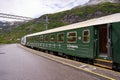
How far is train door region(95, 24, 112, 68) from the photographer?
12.8 metres

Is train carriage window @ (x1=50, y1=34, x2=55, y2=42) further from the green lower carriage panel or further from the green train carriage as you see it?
the green lower carriage panel

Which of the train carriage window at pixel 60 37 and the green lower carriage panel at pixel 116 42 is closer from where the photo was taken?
the green lower carriage panel at pixel 116 42

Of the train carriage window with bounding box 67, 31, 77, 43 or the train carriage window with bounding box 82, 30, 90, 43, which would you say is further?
the train carriage window with bounding box 67, 31, 77, 43

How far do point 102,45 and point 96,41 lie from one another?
4.52ft

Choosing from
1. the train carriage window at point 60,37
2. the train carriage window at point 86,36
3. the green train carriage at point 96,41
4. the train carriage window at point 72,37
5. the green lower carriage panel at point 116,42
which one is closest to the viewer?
the green lower carriage panel at point 116,42

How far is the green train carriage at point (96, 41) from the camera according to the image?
12355 mm

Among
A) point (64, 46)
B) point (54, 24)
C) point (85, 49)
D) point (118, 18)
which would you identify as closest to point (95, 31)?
point (85, 49)

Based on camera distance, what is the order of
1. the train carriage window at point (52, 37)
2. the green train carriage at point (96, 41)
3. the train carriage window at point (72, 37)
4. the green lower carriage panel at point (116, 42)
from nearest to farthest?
the green lower carriage panel at point (116, 42), the green train carriage at point (96, 41), the train carriage window at point (72, 37), the train carriage window at point (52, 37)

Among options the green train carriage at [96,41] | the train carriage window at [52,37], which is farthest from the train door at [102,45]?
the train carriage window at [52,37]

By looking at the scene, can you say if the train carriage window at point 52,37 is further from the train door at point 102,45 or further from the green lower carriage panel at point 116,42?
the green lower carriage panel at point 116,42

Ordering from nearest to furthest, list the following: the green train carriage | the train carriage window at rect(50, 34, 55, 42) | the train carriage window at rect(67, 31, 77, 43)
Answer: the green train carriage < the train carriage window at rect(67, 31, 77, 43) < the train carriage window at rect(50, 34, 55, 42)

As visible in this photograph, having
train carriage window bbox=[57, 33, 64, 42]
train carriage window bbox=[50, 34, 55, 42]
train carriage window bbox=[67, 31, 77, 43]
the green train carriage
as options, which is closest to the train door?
the green train carriage

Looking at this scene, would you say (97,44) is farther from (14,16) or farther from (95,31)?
(14,16)

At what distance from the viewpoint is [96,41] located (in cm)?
Answer: 1470
